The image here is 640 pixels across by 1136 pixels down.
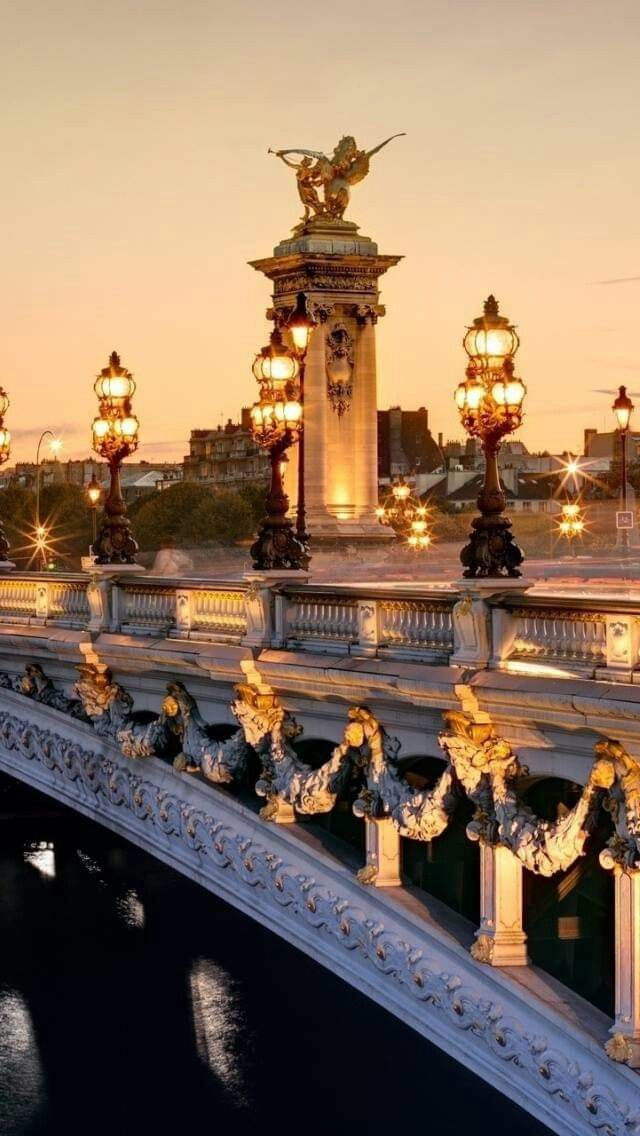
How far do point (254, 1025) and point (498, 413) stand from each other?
17226 mm

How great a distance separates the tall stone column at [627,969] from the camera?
60.1 ft

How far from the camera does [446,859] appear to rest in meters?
22.8

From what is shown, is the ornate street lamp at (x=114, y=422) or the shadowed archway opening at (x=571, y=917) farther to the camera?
the ornate street lamp at (x=114, y=422)

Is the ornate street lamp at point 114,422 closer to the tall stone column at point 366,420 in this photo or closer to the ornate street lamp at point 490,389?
the ornate street lamp at point 490,389

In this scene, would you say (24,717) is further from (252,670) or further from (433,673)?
(433,673)

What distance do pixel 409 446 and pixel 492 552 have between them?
9046cm

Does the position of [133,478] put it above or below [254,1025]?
above

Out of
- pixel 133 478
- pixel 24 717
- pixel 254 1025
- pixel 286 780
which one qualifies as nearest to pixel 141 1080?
pixel 254 1025

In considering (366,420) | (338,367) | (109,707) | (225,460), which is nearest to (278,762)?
(109,707)

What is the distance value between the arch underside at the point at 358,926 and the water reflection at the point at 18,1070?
4397mm

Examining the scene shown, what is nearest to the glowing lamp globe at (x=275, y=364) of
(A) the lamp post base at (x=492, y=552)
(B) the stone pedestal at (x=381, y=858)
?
(B) the stone pedestal at (x=381, y=858)

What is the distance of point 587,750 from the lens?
18469mm

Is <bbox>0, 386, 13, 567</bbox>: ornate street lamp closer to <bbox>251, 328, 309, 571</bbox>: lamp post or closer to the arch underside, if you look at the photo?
the arch underside

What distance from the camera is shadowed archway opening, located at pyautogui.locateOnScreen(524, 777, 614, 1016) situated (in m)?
20.2
